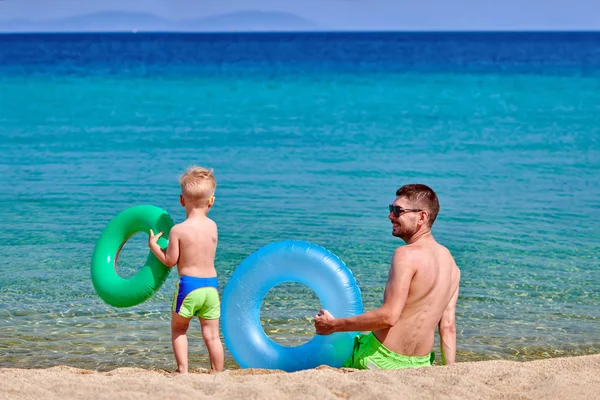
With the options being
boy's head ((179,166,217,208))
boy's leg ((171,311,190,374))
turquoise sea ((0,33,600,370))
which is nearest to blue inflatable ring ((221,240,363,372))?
boy's leg ((171,311,190,374))

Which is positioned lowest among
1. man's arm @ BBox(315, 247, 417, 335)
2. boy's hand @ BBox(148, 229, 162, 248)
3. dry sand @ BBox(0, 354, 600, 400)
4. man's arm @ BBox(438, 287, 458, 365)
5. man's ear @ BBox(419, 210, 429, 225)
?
dry sand @ BBox(0, 354, 600, 400)

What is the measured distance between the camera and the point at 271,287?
4.14 metres

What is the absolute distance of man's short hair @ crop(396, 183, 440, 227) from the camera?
3926 mm

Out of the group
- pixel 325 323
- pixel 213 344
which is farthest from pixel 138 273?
pixel 325 323

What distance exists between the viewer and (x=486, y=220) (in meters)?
8.48

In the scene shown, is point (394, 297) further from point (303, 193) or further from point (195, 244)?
point (303, 193)

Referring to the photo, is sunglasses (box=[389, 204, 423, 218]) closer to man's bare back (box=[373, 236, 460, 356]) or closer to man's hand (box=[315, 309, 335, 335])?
man's bare back (box=[373, 236, 460, 356])

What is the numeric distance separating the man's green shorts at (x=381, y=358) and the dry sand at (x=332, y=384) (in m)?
0.18

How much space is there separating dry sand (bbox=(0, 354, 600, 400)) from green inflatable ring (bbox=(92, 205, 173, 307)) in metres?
0.60

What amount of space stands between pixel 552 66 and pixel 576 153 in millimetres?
25397

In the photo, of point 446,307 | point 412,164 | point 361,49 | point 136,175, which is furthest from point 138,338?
point 361,49

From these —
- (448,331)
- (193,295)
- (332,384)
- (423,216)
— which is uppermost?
(423,216)

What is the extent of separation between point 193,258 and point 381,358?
41.9 inches

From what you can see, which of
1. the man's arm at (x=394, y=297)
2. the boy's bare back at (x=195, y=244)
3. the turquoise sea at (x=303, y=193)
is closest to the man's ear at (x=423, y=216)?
the man's arm at (x=394, y=297)
